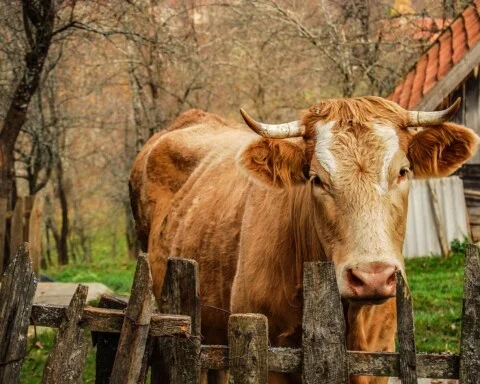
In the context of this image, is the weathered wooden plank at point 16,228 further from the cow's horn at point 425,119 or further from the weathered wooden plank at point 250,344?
the weathered wooden plank at point 250,344

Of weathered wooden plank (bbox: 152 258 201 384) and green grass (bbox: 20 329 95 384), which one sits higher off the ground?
weathered wooden plank (bbox: 152 258 201 384)

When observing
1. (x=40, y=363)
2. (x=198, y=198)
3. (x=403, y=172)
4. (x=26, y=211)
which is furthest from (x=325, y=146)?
(x=26, y=211)

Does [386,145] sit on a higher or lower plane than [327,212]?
higher

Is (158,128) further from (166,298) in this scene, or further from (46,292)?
(166,298)

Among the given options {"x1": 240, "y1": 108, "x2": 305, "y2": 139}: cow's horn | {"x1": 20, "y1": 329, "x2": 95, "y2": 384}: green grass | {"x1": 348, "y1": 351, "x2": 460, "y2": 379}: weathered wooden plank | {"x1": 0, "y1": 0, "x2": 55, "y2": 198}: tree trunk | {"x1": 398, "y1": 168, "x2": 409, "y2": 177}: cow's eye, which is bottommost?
{"x1": 20, "y1": 329, "x2": 95, "y2": 384}: green grass

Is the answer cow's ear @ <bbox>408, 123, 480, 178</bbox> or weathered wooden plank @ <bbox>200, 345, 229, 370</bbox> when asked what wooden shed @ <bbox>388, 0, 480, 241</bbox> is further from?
weathered wooden plank @ <bbox>200, 345, 229, 370</bbox>

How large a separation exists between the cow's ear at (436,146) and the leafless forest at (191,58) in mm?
5725

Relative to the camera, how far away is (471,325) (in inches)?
102

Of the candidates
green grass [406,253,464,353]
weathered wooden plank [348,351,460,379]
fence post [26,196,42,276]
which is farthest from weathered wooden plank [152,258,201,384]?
fence post [26,196,42,276]

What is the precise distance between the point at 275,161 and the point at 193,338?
56.5 inches

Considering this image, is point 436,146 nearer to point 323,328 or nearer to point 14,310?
point 323,328

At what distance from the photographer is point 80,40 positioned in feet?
35.9

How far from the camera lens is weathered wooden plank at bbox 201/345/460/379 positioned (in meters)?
2.67

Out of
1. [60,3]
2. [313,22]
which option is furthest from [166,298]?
[313,22]
